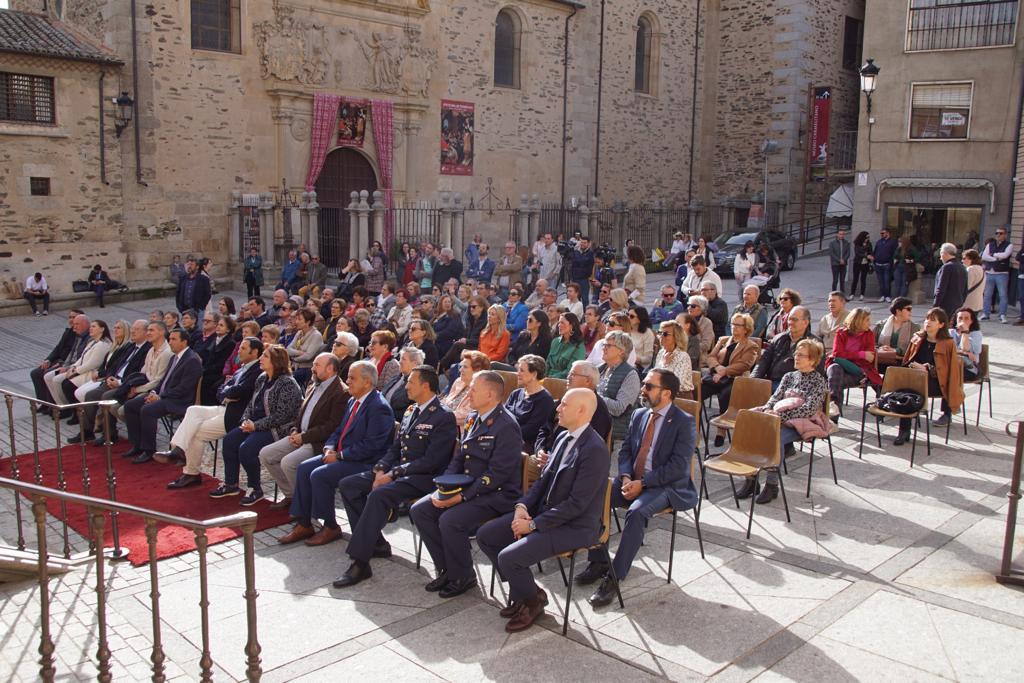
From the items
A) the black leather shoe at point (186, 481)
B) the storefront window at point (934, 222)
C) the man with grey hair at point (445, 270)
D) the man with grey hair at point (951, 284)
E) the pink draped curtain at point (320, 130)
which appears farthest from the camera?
the pink draped curtain at point (320, 130)

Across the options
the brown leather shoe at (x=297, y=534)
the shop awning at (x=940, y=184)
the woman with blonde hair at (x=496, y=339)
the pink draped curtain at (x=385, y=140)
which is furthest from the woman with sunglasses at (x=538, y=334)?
the pink draped curtain at (x=385, y=140)

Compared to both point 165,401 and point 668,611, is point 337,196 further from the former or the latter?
point 668,611

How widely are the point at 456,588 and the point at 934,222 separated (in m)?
19.5

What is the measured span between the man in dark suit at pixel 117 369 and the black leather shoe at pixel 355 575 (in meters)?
5.16

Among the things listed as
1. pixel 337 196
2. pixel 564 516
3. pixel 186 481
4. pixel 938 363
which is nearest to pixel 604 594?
pixel 564 516

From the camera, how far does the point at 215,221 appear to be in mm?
22312

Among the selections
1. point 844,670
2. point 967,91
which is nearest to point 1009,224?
point 967,91

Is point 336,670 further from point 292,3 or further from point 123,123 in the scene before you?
point 292,3

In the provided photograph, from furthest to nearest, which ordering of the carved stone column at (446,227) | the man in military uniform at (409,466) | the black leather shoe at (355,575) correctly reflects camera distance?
the carved stone column at (446,227) < the man in military uniform at (409,466) < the black leather shoe at (355,575)

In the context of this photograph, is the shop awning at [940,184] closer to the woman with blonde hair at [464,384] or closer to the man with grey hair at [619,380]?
the man with grey hair at [619,380]

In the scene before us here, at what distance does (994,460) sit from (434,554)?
5.86m

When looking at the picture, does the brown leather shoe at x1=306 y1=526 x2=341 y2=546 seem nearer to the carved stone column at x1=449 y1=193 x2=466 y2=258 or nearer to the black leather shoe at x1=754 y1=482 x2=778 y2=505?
the black leather shoe at x1=754 y1=482 x2=778 y2=505

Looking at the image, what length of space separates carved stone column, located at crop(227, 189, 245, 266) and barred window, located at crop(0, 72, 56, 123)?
4371mm

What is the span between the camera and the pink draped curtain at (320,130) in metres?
23.3
